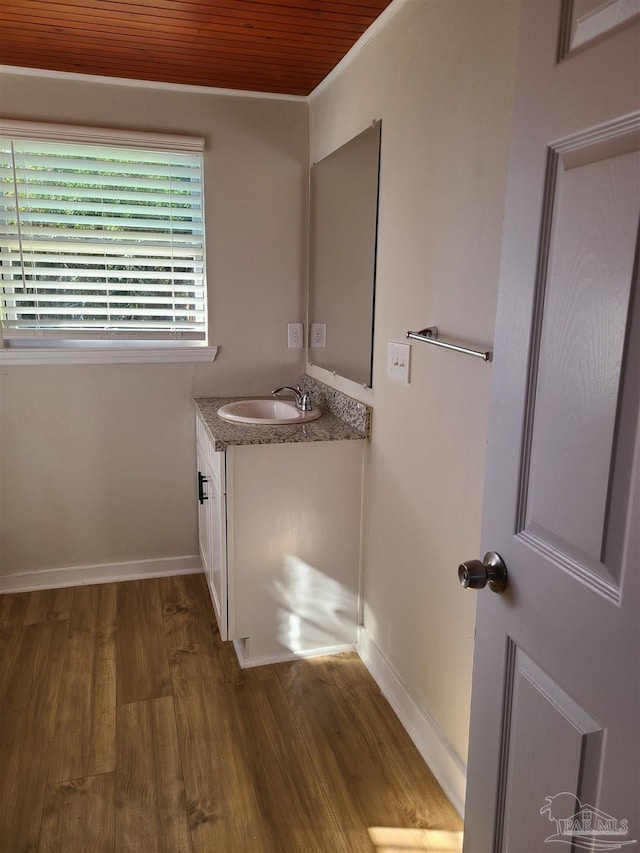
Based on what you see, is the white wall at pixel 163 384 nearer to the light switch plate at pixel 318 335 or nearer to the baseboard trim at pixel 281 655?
the light switch plate at pixel 318 335

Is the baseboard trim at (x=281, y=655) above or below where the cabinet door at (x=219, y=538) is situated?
below

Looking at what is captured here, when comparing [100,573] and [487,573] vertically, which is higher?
[487,573]

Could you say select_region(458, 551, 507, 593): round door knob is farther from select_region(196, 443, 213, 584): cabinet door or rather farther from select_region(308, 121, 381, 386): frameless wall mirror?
select_region(196, 443, 213, 584): cabinet door

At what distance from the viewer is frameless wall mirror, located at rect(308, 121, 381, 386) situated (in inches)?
89.7

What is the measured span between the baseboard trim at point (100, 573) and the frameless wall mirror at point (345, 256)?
48.4 inches

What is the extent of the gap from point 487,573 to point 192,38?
2.10 metres

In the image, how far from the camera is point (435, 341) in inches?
67.4

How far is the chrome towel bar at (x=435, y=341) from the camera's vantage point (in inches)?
58.4

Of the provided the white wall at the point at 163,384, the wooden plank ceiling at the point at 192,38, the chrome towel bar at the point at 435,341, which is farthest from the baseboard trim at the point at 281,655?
the wooden plank ceiling at the point at 192,38

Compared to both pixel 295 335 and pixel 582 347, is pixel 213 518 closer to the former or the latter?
pixel 295 335

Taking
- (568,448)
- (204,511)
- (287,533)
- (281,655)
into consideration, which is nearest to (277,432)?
(287,533)

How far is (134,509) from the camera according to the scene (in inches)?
121

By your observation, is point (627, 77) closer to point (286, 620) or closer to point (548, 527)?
point (548, 527)

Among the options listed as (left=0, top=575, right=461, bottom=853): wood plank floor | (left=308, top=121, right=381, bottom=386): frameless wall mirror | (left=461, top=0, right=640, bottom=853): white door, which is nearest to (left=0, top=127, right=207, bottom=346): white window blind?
(left=308, top=121, right=381, bottom=386): frameless wall mirror
